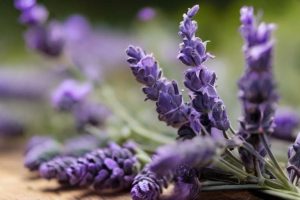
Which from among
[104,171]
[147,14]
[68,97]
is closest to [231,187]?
[104,171]

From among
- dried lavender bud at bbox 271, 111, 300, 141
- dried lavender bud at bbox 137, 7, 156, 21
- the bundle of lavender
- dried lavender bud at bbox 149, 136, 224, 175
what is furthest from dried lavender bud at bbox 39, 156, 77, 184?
dried lavender bud at bbox 137, 7, 156, 21

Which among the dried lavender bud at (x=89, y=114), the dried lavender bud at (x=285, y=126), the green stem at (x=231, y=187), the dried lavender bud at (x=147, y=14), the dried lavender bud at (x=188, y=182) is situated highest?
the dried lavender bud at (x=147, y=14)

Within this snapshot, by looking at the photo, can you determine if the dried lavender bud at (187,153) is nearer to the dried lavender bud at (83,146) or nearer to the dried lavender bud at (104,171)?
the dried lavender bud at (104,171)

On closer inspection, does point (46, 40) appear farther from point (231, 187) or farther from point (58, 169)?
point (231, 187)

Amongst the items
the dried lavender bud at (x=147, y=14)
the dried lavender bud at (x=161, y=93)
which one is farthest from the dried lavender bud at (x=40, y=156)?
the dried lavender bud at (x=147, y=14)

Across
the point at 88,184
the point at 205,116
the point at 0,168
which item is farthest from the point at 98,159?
the point at 0,168

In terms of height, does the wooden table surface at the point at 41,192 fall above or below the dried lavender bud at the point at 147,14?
below
